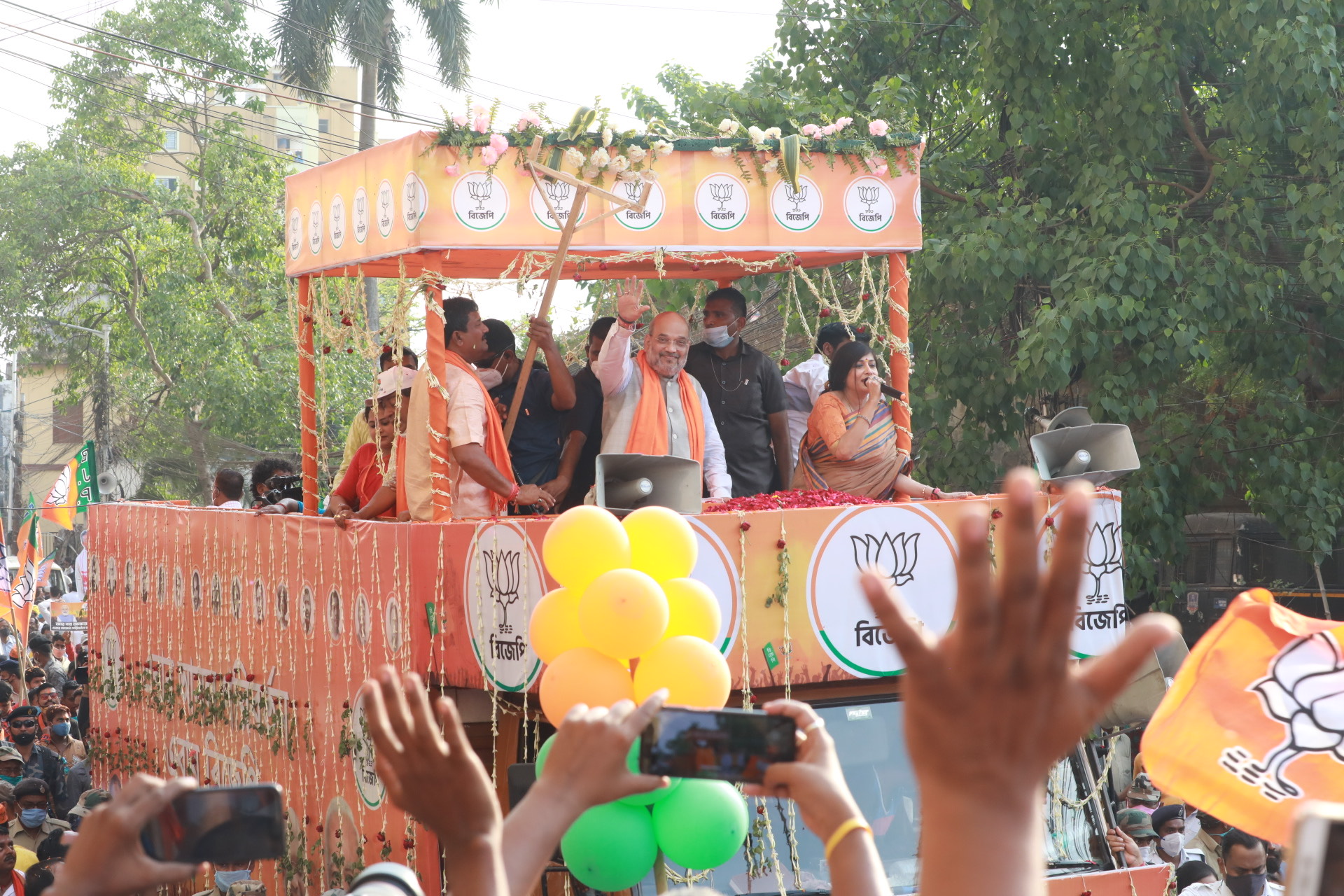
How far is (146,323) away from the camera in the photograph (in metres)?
26.6

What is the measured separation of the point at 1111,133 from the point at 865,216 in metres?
4.48

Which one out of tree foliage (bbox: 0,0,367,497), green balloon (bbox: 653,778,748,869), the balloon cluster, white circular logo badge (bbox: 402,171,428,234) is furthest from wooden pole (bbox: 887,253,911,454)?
tree foliage (bbox: 0,0,367,497)

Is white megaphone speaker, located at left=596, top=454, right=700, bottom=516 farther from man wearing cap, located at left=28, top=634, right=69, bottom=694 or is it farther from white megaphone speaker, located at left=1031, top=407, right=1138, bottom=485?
man wearing cap, located at left=28, top=634, right=69, bottom=694

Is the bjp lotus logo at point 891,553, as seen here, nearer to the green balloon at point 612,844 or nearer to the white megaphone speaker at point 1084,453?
the white megaphone speaker at point 1084,453

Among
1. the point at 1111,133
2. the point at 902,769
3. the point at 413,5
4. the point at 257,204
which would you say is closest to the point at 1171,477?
the point at 1111,133

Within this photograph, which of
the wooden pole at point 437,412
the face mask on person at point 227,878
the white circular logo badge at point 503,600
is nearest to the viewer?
the white circular logo badge at point 503,600

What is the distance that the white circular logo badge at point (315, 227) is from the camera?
800 cm

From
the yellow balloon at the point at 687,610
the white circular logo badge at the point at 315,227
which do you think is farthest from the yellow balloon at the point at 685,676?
the white circular logo badge at the point at 315,227

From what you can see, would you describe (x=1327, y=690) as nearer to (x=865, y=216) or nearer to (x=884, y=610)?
(x=884, y=610)

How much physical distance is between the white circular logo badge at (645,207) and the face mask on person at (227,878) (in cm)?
443

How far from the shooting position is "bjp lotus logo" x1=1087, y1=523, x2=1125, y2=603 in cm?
646

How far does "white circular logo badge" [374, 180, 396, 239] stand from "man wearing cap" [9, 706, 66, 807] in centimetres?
593

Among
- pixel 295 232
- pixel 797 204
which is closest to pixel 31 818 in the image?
pixel 295 232

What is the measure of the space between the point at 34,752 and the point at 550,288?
22.1 feet
